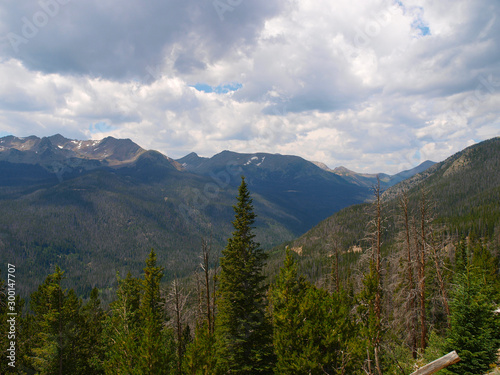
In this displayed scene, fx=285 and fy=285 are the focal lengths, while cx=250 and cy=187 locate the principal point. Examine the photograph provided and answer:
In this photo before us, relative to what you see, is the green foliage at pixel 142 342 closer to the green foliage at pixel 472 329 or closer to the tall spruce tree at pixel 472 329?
the tall spruce tree at pixel 472 329

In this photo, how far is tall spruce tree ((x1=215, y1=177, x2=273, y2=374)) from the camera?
69.4ft

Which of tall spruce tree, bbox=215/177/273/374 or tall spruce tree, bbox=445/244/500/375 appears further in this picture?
tall spruce tree, bbox=215/177/273/374

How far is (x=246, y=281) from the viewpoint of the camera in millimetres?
22922

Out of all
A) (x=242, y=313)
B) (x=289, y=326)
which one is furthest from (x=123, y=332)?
(x=289, y=326)

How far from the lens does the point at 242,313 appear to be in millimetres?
22328

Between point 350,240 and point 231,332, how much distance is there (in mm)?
173844

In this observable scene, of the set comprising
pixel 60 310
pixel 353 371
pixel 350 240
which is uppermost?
pixel 60 310

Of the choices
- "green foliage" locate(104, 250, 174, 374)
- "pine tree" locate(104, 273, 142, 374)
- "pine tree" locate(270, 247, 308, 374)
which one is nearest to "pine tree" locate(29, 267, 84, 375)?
"pine tree" locate(104, 273, 142, 374)

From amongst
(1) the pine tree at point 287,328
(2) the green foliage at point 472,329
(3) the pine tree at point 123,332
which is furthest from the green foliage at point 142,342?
(2) the green foliage at point 472,329

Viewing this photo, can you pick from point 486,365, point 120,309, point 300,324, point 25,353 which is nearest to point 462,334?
point 486,365

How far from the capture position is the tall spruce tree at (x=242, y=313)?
21.2 meters

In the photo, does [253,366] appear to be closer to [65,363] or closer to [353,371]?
[353,371]

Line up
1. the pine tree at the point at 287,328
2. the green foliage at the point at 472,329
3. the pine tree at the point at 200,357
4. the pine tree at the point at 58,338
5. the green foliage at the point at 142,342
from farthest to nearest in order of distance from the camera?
the pine tree at the point at 58,338 → the pine tree at the point at 287,328 → the pine tree at the point at 200,357 → the green foliage at the point at 142,342 → the green foliage at the point at 472,329

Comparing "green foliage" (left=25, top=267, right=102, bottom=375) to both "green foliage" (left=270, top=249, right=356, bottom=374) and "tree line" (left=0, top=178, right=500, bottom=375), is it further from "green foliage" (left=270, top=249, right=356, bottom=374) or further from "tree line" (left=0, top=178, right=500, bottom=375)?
"green foliage" (left=270, top=249, right=356, bottom=374)
